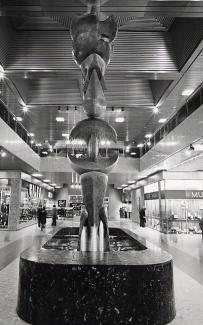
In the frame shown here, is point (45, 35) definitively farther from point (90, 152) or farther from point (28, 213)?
point (28, 213)

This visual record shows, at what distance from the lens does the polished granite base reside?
3154 mm

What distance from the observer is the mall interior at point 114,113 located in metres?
5.02

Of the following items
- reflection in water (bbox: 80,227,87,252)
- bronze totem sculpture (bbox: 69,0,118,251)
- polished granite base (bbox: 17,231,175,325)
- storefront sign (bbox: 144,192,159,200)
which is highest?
bronze totem sculpture (bbox: 69,0,118,251)

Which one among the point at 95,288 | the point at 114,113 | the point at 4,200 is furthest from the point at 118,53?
the point at 4,200

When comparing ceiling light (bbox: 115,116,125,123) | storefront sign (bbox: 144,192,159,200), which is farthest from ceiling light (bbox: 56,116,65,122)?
storefront sign (bbox: 144,192,159,200)

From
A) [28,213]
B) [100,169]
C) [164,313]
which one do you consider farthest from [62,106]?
[28,213]

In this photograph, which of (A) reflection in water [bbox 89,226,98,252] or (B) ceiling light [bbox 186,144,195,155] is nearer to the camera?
(A) reflection in water [bbox 89,226,98,252]

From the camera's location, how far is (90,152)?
504cm

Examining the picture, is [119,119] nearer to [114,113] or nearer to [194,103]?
[114,113]

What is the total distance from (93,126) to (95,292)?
9.40 ft

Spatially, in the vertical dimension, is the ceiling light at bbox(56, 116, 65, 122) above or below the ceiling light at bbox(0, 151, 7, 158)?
above

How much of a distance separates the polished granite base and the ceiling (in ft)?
17.2

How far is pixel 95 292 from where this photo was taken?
3.18 metres

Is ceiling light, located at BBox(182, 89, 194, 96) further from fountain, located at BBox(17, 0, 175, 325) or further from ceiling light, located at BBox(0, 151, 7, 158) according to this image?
ceiling light, located at BBox(0, 151, 7, 158)
